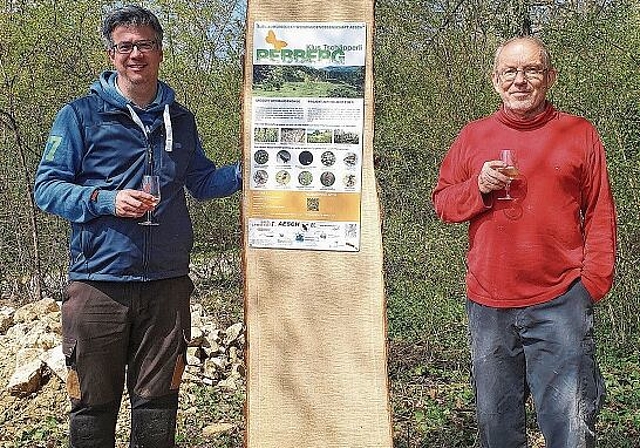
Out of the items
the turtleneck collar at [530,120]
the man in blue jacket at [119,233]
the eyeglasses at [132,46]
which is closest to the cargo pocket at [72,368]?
the man in blue jacket at [119,233]

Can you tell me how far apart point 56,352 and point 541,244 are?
3.86m

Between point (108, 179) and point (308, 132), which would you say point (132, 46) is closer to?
point (108, 179)

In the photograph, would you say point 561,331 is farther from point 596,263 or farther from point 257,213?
point 257,213

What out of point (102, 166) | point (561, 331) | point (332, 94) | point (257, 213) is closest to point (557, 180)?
point (561, 331)

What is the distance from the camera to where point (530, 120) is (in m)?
3.01

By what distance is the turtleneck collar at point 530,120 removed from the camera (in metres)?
3.00

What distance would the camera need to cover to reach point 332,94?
3.36 m

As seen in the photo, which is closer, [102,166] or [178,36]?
[102,166]

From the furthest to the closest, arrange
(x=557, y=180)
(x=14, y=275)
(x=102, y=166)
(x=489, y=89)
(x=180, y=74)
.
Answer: (x=14, y=275), (x=180, y=74), (x=489, y=89), (x=102, y=166), (x=557, y=180)

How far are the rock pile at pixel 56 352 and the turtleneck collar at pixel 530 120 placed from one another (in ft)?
11.0

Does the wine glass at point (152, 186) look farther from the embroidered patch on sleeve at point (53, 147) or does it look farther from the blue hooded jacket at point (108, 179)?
the embroidered patch on sleeve at point (53, 147)

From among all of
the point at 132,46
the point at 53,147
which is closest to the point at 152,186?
the point at 53,147

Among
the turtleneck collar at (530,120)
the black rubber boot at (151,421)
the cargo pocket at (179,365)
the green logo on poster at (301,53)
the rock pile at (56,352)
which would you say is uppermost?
the green logo on poster at (301,53)

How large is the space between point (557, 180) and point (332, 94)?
927mm
